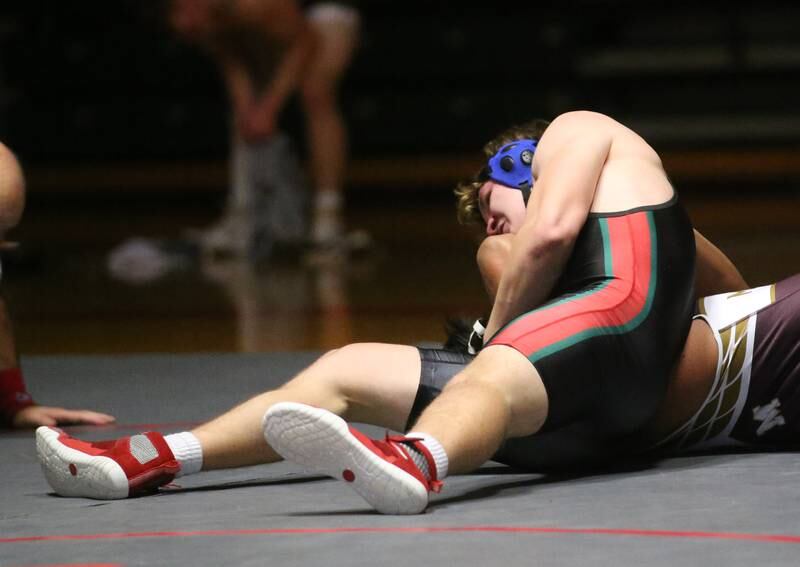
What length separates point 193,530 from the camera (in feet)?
5.72

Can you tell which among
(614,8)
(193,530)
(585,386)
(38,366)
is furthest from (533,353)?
(614,8)

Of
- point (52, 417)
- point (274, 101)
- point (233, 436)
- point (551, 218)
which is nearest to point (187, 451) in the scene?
point (233, 436)

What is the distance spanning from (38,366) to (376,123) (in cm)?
475

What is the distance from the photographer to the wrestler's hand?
2.60 meters

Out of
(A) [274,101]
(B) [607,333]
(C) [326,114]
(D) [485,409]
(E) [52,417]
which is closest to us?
(D) [485,409]

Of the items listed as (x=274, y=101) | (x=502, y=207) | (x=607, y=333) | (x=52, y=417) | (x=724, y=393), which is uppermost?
(x=274, y=101)

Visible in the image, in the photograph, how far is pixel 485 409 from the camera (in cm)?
181

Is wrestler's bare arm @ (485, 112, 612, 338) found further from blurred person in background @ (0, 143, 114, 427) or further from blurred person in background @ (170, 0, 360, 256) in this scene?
blurred person in background @ (170, 0, 360, 256)

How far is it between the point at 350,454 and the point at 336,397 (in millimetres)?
355

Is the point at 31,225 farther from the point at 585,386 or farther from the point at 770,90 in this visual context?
the point at 585,386

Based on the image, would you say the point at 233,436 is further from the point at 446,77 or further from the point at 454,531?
the point at 446,77

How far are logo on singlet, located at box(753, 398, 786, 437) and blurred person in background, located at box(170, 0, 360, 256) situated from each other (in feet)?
12.6

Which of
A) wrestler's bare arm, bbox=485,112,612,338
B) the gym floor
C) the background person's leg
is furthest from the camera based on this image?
the background person's leg

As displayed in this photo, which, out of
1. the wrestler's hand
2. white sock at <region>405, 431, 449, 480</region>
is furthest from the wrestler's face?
the wrestler's hand
